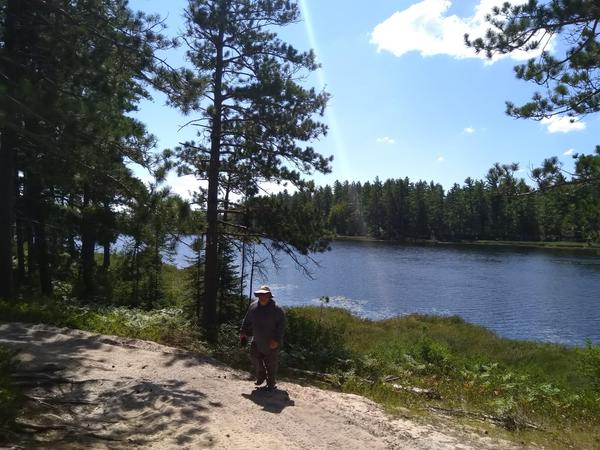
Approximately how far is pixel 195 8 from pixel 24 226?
11681mm

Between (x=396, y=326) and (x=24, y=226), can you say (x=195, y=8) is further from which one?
(x=396, y=326)

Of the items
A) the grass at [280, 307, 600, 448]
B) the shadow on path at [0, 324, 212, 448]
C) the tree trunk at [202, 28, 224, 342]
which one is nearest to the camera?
the shadow on path at [0, 324, 212, 448]

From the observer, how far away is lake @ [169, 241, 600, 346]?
29.1 metres

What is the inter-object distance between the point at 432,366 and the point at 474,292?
1032 inches

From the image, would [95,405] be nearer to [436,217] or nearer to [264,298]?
[264,298]

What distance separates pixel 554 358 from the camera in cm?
1991

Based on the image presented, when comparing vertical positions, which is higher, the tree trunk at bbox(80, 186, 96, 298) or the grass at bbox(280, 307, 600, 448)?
the tree trunk at bbox(80, 186, 96, 298)

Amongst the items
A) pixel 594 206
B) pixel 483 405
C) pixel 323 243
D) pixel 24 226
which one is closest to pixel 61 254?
pixel 24 226

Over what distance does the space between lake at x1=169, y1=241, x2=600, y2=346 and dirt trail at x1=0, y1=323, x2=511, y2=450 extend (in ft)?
38.8

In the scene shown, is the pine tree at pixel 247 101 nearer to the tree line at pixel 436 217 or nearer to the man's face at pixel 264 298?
the man's face at pixel 264 298

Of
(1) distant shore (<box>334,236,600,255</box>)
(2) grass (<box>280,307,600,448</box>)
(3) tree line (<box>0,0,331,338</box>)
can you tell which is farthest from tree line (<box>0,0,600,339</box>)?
(1) distant shore (<box>334,236,600,255</box>)

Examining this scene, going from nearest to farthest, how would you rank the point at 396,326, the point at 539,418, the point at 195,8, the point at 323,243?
1. the point at 539,418
2. the point at 195,8
3. the point at 323,243
4. the point at 396,326

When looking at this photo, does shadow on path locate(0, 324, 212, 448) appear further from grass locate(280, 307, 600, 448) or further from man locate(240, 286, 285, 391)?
grass locate(280, 307, 600, 448)

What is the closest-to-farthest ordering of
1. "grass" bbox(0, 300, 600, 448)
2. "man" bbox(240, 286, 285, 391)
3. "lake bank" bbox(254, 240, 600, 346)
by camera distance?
"man" bbox(240, 286, 285, 391)
"grass" bbox(0, 300, 600, 448)
"lake bank" bbox(254, 240, 600, 346)
